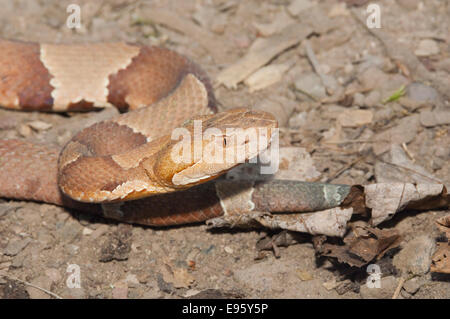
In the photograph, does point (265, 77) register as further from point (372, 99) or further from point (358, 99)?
point (372, 99)

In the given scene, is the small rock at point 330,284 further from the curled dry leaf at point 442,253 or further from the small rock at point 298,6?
the small rock at point 298,6

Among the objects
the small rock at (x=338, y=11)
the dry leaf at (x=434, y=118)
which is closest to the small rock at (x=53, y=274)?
the dry leaf at (x=434, y=118)

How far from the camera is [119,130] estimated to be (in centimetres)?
416

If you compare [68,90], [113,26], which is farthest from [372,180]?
[113,26]

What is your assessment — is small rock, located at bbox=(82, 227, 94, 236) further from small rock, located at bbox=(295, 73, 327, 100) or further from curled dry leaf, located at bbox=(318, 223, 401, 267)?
small rock, located at bbox=(295, 73, 327, 100)

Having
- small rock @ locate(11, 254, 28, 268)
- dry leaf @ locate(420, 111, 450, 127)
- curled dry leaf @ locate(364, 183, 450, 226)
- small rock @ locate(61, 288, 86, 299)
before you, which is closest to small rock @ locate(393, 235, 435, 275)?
curled dry leaf @ locate(364, 183, 450, 226)

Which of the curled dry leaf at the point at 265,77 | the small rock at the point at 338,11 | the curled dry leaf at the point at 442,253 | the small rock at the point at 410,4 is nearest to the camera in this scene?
the curled dry leaf at the point at 442,253

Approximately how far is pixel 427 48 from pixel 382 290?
8.81ft

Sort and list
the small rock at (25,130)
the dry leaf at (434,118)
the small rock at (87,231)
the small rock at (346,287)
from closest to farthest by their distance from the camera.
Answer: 1. the small rock at (346,287)
2. the small rock at (87,231)
3. the dry leaf at (434,118)
4. the small rock at (25,130)

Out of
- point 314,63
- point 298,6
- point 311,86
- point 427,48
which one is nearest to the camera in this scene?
point 311,86

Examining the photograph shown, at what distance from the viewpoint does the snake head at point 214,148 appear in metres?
3.23

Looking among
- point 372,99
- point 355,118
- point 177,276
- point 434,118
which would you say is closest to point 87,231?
point 177,276

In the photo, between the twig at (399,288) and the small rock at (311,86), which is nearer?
the twig at (399,288)

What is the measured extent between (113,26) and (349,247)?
12.2 ft
